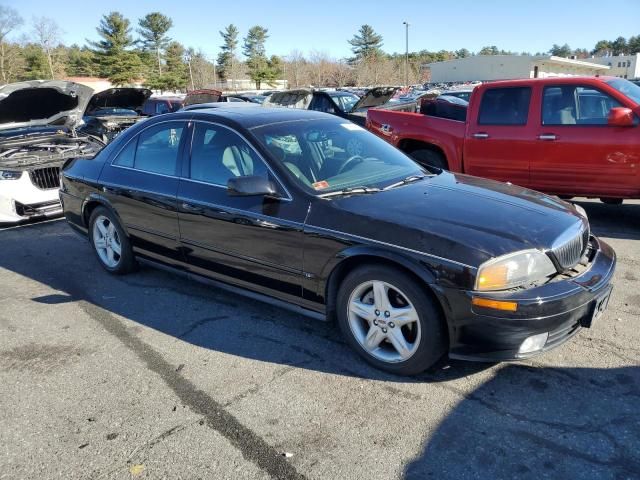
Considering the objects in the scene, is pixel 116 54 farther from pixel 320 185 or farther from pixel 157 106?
pixel 320 185

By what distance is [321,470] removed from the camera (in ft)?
7.88

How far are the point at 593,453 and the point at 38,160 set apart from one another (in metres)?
7.29

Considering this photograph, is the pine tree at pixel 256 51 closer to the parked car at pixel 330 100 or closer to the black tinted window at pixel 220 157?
the parked car at pixel 330 100

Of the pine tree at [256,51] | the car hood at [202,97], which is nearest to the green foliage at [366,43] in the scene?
the pine tree at [256,51]

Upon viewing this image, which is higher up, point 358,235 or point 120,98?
point 120,98

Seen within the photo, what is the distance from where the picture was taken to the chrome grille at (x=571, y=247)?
302cm

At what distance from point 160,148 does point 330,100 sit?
9.98 metres

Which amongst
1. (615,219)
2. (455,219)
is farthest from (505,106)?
(455,219)

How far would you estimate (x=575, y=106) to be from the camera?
608 centimetres

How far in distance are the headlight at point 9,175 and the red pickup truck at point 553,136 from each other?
17.7 feet

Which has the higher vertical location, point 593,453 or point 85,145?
point 85,145

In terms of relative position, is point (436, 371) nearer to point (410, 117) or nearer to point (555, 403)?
point (555, 403)

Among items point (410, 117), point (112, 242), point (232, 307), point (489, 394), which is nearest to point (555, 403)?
point (489, 394)

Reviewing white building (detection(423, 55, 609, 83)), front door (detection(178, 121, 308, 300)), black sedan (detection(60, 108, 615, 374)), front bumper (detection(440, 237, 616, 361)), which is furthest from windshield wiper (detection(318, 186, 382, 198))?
white building (detection(423, 55, 609, 83))
